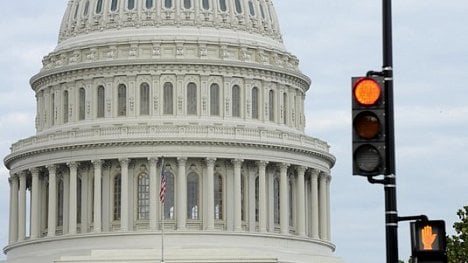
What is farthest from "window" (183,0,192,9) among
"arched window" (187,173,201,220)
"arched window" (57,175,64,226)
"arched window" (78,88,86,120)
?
"arched window" (57,175,64,226)

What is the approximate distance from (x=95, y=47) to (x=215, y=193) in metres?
14.2

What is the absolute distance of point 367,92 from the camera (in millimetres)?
25797

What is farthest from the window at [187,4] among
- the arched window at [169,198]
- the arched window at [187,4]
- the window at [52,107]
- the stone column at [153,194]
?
the arched window at [169,198]

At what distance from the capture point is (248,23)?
122 metres

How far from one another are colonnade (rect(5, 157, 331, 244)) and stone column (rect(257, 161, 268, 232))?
0.24ft

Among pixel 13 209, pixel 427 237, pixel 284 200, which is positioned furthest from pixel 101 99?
pixel 427 237

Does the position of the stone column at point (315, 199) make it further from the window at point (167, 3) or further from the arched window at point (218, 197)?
the window at point (167, 3)

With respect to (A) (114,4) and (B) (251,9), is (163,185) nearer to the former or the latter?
(A) (114,4)

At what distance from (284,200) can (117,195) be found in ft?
40.2

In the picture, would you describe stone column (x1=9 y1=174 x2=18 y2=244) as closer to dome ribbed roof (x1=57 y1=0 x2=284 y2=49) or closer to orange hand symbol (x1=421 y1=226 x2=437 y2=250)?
dome ribbed roof (x1=57 y1=0 x2=284 y2=49)

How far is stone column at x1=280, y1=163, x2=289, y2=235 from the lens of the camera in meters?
119

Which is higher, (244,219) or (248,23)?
(248,23)

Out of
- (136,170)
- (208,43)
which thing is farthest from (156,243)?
(208,43)

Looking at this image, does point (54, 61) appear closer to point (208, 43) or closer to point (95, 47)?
point (95, 47)
